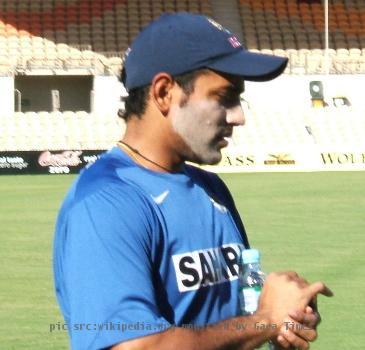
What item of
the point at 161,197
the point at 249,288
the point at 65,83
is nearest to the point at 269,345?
the point at 249,288

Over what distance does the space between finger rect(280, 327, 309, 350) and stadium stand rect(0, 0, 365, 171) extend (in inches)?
925

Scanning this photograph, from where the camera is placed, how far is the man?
273 cm

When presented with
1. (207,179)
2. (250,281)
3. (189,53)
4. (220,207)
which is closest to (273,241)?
(207,179)

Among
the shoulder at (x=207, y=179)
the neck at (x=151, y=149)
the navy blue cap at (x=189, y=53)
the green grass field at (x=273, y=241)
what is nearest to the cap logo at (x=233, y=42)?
the navy blue cap at (x=189, y=53)

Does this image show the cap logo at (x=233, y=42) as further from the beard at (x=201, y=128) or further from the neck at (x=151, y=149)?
the neck at (x=151, y=149)

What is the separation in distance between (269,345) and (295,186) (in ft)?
63.1

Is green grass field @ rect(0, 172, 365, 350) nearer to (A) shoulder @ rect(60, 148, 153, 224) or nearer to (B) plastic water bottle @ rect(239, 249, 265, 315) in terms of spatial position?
(B) plastic water bottle @ rect(239, 249, 265, 315)

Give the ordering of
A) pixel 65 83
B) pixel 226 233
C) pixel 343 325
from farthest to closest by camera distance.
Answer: pixel 65 83 < pixel 343 325 < pixel 226 233

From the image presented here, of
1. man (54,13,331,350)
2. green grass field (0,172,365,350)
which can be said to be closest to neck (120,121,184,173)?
man (54,13,331,350)

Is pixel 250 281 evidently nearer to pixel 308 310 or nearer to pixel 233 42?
pixel 308 310

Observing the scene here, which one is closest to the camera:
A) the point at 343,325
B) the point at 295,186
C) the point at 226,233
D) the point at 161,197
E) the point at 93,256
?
the point at 93,256

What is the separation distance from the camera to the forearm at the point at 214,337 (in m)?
2.72

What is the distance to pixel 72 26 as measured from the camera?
3566 cm

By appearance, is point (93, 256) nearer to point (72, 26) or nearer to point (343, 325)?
point (343, 325)
